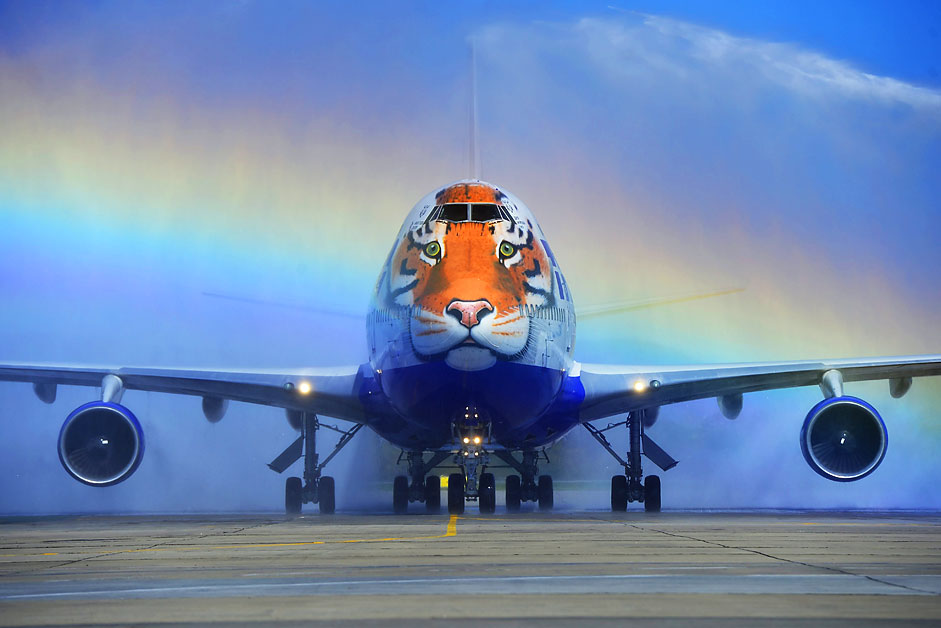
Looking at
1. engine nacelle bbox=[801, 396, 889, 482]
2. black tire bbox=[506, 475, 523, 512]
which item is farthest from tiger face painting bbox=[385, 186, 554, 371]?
black tire bbox=[506, 475, 523, 512]

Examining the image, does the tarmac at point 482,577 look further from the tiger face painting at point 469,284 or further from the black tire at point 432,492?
the black tire at point 432,492

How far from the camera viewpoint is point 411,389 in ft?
54.3

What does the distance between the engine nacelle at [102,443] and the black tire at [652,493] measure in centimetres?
846

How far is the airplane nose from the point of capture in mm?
15047

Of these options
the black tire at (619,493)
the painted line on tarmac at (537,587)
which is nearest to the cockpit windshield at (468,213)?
the black tire at (619,493)

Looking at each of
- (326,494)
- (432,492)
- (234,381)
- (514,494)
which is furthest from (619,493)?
(234,381)

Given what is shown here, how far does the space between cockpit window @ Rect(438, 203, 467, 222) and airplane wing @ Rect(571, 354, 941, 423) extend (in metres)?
3.48

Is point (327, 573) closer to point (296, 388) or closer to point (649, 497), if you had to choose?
point (296, 388)

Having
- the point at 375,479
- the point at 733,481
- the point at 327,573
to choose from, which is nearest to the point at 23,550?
the point at 327,573

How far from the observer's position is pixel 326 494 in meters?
21.1

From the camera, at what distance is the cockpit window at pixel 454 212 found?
53.3 feet

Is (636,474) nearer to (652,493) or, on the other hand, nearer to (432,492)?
(652,493)

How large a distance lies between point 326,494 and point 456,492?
4.38 meters

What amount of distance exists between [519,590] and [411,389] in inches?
406
